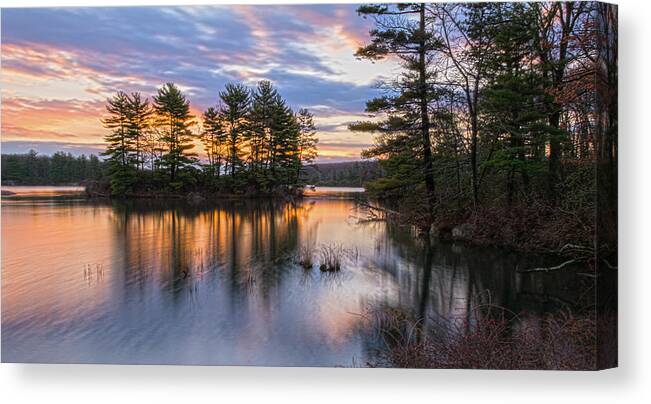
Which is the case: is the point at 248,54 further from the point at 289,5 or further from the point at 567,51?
the point at 567,51

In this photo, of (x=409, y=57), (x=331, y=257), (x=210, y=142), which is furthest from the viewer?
(x=210, y=142)

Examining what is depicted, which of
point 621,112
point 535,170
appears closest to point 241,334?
point 535,170

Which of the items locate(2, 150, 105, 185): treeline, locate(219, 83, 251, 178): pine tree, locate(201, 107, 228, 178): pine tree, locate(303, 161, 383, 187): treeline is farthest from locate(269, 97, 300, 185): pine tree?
locate(2, 150, 105, 185): treeline

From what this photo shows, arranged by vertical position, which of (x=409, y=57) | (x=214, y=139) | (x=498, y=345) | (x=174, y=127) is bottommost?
(x=498, y=345)

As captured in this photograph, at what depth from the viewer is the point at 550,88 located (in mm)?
4406

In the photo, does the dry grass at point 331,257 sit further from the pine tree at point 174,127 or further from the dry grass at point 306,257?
the pine tree at point 174,127

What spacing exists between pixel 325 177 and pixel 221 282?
188 centimetres

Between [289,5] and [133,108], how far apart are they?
2273 millimetres

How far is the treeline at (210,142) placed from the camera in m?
4.85

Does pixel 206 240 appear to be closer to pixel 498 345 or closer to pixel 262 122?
pixel 262 122

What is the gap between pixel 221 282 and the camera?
16.5 feet

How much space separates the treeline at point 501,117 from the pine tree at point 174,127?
2.15 meters

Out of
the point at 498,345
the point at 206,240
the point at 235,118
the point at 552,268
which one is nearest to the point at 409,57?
the point at 235,118

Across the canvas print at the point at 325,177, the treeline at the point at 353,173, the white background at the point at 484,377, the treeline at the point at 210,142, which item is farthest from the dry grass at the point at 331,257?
the white background at the point at 484,377
